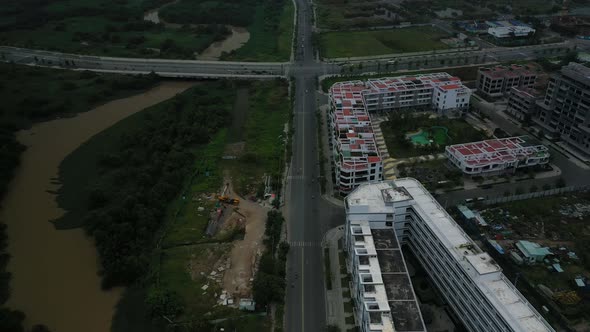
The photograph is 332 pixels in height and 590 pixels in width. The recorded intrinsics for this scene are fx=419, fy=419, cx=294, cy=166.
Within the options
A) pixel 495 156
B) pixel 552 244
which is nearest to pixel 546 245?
pixel 552 244

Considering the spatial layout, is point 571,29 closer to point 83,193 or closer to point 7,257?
point 83,193

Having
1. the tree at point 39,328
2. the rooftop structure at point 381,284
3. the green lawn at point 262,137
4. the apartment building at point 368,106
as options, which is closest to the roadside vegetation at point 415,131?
the apartment building at point 368,106

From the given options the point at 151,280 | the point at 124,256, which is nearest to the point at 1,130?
the point at 124,256

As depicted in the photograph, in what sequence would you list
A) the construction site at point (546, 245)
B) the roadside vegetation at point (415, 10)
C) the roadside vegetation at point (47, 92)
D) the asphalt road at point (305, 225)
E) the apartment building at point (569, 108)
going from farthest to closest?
the roadside vegetation at point (415, 10) < the roadside vegetation at point (47, 92) < the apartment building at point (569, 108) < the asphalt road at point (305, 225) < the construction site at point (546, 245)

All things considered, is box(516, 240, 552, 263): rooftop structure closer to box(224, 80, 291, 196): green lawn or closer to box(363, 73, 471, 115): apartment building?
box(224, 80, 291, 196): green lawn

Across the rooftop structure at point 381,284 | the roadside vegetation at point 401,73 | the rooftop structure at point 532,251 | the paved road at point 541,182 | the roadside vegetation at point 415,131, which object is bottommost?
the paved road at point 541,182

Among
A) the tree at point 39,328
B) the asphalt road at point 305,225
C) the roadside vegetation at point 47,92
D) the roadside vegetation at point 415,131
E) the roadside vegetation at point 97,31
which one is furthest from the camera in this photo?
the roadside vegetation at point 97,31

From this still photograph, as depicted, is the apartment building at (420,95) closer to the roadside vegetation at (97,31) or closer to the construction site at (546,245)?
the construction site at (546,245)

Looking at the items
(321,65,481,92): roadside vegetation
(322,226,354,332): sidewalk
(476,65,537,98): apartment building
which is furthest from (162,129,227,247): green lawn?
(476,65,537,98): apartment building
